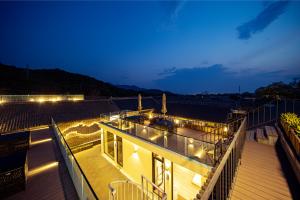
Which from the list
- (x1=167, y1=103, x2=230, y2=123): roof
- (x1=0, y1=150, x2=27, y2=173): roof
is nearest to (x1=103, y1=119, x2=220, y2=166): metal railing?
(x1=0, y1=150, x2=27, y2=173): roof

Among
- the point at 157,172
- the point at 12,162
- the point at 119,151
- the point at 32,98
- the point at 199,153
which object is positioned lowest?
the point at 157,172

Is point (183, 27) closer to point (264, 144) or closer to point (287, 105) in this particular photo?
point (287, 105)

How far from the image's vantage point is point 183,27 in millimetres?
33656

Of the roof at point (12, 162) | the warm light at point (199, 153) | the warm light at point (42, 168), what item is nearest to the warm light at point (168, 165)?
the warm light at point (199, 153)

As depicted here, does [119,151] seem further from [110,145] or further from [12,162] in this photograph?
[12,162]

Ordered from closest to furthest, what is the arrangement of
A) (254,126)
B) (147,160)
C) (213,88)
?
(147,160)
(254,126)
(213,88)

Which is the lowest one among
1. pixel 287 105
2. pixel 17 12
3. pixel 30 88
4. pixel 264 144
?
pixel 264 144

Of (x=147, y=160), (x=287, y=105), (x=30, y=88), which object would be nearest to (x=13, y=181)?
(x=147, y=160)

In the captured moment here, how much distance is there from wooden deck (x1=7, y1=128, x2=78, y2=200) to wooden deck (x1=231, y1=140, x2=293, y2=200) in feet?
14.6

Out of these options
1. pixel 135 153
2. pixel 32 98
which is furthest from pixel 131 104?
pixel 135 153

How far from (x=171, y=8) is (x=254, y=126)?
81.4 ft

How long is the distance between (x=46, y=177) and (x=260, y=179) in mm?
6650

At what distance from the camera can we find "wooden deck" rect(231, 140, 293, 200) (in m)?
2.92

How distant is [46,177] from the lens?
4629 millimetres
